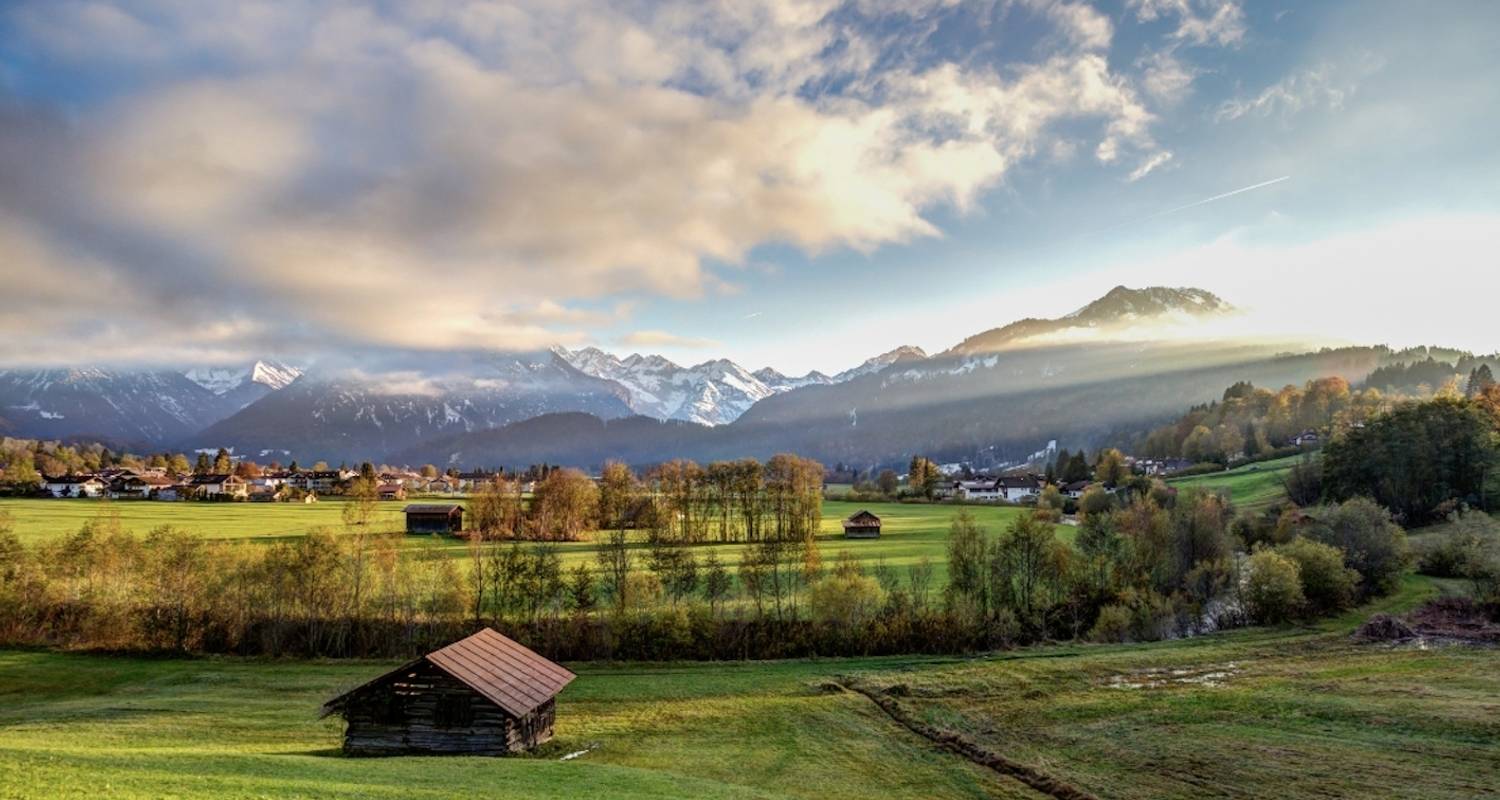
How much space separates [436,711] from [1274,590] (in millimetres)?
67539

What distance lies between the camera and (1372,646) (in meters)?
55.7

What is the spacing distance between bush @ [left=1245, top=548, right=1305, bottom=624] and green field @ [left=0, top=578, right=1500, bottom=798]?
5.56 meters

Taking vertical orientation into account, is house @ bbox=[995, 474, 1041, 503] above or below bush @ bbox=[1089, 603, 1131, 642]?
above

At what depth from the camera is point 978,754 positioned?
119ft

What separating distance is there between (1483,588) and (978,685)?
5421 centimetres

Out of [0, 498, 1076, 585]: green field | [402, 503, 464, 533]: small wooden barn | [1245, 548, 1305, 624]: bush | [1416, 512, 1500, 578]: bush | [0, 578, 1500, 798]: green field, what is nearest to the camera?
[0, 578, 1500, 798]: green field

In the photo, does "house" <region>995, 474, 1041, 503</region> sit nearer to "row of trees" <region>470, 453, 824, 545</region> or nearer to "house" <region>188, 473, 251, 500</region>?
"row of trees" <region>470, 453, 824, 545</region>

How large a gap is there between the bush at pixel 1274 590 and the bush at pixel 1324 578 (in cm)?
199

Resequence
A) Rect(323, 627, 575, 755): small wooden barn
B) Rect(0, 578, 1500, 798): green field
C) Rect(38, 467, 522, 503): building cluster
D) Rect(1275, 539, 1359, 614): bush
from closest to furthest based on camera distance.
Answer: Rect(0, 578, 1500, 798): green field, Rect(323, 627, 575, 755): small wooden barn, Rect(1275, 539, 1359, 614): bush, Rect(38, 467, 522, 503): building cluster

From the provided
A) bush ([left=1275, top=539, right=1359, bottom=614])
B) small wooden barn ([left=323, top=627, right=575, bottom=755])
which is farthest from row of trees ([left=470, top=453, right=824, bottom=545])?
small wooden barn ([left=323, top=627, right=575, bottom=755])

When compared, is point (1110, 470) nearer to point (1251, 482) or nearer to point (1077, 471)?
point (1077, 471)

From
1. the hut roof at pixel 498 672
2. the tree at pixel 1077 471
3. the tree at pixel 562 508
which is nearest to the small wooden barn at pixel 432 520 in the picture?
the tree at pixel 562 508

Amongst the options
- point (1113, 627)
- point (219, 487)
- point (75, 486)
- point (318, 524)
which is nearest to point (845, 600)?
point (1113, 627)

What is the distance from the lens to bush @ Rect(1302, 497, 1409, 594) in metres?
75.8
